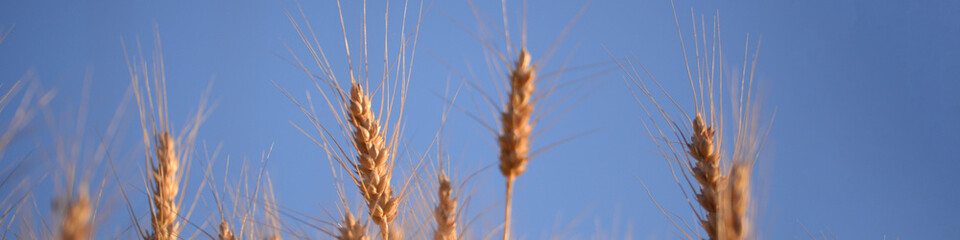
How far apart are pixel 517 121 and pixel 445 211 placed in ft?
1.06

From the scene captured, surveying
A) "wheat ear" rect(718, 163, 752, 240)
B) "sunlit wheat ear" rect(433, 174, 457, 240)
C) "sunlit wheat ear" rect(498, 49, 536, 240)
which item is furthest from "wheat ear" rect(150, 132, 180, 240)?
"wheat ear" rect(718, 163, 752, 240)

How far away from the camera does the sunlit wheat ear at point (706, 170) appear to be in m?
1.31

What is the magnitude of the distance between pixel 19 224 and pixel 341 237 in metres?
0.62

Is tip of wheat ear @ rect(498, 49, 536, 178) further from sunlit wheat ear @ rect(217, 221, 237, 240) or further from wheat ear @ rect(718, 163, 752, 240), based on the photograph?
sunlit wheat ear @ rect(217, 221, 237, 240)

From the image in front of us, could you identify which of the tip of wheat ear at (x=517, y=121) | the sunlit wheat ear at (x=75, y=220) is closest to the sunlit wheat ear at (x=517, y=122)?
the tip of wheat ear at (x=517, y=121)

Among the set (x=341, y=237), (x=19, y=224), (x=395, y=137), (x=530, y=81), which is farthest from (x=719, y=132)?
(x=19, y=224)

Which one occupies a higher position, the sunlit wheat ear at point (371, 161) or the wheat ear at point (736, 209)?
the sunlit wheat ear at point (371, 161)

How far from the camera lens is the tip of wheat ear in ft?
3.50

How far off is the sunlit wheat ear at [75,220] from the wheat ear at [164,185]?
0.34 m

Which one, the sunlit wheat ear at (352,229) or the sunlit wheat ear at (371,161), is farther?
the sunlit wheat ear at (371,161)

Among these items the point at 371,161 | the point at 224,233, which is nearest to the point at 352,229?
A: the point at 371,161

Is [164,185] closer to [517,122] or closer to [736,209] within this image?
[517,122]

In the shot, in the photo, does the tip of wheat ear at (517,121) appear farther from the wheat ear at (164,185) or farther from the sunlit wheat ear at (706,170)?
the wheat ear at (164,185)

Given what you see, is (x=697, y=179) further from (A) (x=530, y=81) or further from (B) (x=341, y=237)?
(B) (x=341, y=237)
